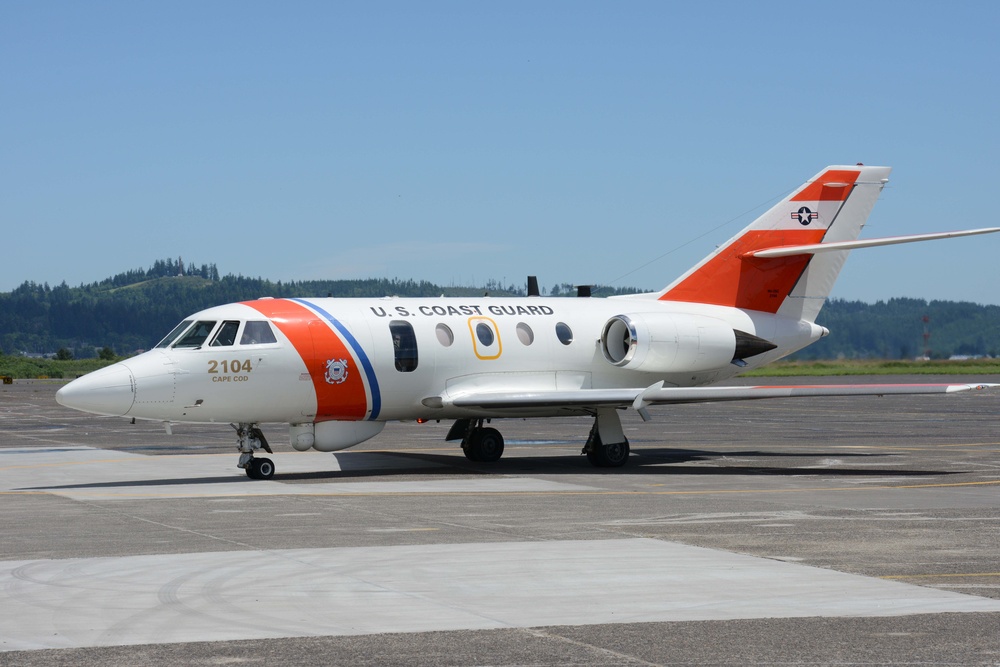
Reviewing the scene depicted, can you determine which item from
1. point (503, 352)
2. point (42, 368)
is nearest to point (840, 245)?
point (503, 352)

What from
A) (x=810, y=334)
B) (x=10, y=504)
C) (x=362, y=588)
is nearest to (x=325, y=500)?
(x=10, y=504)

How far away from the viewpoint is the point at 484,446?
26.3 meters

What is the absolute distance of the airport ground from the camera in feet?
30.2

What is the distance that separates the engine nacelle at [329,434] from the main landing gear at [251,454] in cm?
70

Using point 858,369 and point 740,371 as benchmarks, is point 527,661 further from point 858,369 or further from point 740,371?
point 858,369

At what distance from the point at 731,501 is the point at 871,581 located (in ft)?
22.6

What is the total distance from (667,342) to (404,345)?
18.1ft

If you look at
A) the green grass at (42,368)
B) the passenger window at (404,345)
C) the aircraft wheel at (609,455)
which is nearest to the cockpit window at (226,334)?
the passenger window at (404,345)

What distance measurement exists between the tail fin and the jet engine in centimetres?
105

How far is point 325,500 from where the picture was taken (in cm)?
1891

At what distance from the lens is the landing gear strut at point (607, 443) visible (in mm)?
24578

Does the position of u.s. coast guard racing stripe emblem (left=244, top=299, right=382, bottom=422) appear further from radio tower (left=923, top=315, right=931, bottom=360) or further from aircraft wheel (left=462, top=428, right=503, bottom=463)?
radio tower (left=923, top=315, right=931, bottom=360)

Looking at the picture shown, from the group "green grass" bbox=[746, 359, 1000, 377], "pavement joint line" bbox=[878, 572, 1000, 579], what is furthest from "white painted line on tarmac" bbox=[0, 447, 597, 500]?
"green grass" bbox=[746, 359, 1000, 377]

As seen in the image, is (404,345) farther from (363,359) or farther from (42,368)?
(42,368)
